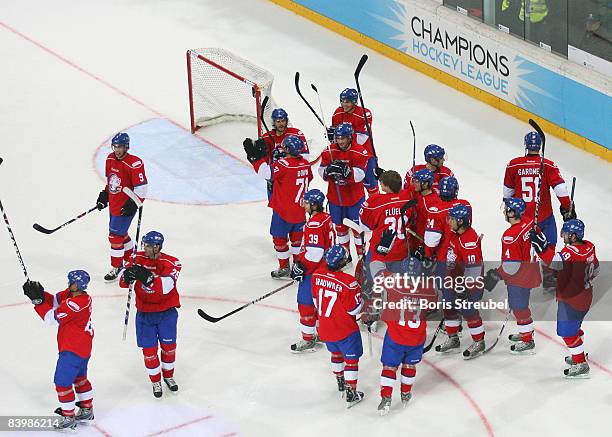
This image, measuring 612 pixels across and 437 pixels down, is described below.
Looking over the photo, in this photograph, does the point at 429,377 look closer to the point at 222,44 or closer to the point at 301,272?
the point at 301,272

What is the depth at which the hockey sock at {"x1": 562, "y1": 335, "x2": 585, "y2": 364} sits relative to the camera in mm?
9648

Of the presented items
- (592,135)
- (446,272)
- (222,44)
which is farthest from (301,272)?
(222,44)

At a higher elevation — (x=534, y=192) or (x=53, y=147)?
(x=534, y=192)

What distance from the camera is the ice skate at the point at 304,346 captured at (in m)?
10.3

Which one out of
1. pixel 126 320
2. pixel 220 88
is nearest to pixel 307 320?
pixel 126 320

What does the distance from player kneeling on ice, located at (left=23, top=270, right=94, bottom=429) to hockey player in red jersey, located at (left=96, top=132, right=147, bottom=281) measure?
1.82m

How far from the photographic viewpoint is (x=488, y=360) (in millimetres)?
10125

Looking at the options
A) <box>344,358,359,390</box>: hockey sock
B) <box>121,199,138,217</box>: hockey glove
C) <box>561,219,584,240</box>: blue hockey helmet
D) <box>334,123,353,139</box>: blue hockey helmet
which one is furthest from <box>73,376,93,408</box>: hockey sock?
<box>561,219,584,240</box>: blue hockey helmet

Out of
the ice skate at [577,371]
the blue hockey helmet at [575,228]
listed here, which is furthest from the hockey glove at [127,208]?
the ice skate at [577,371]

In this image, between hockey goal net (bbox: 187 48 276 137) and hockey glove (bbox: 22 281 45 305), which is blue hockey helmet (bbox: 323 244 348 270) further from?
hockey goal net (bbox: 187 48 276 137)

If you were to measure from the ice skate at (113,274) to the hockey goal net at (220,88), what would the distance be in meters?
2.84

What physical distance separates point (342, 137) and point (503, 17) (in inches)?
146

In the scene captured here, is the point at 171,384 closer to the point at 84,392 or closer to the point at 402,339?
the point at 84,392

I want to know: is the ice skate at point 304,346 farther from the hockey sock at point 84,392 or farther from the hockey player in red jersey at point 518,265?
the hockey sock at point 84,392
